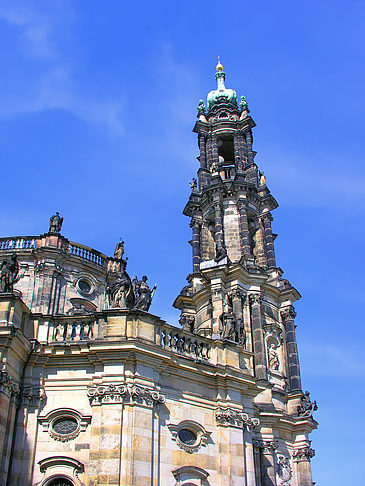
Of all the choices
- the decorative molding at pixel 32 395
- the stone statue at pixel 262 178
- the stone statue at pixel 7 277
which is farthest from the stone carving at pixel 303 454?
the stone statue at pixel 7 277

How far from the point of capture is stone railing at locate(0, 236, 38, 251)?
97.5ft

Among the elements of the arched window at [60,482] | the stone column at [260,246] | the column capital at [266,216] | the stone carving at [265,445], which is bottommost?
the arched window at [60,482]

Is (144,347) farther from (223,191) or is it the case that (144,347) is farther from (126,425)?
(223,191)

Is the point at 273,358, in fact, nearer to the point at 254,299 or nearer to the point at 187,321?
the point at 254,299

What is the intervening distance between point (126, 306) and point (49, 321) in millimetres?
2761

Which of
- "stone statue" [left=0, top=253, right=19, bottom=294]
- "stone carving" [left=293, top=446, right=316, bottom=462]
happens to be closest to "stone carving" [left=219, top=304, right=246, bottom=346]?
"stone statue" [left=0, top=253, right=19, bottom=294]

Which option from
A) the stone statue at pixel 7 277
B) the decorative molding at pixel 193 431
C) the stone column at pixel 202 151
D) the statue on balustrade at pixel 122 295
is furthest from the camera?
the stone column at pixel 202 151

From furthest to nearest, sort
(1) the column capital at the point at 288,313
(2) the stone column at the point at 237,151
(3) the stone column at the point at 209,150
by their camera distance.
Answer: (3) the stone column at the point at 209,150
(2) the stone column at the point at 237,151
(1) the column capital at the point at 288,313

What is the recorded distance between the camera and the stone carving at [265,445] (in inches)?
1199

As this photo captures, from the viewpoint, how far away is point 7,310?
18.4 meters

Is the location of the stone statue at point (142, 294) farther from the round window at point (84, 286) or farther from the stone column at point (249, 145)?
the stone column at point (249, 145)

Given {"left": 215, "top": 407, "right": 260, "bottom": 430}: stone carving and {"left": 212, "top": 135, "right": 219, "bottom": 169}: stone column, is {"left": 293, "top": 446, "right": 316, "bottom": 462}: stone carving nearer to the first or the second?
{"left": 215, "top": 407, "right": 260, "bottom": 430}: stone carving

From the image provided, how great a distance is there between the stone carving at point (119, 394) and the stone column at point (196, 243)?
20.4 metres

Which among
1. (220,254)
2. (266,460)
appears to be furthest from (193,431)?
(220,254)
